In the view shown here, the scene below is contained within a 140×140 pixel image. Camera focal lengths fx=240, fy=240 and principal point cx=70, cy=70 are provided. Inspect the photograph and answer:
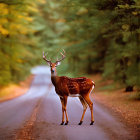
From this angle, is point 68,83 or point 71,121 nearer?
point 68,83

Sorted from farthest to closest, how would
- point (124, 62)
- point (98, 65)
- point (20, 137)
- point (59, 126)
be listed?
1. point (98, 65)
2. point (124, 62)
3. point (59, 126)
4. point (20, 137)

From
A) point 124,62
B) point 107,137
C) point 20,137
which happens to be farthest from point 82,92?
point 124,62

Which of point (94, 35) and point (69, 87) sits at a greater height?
point (94, 35)

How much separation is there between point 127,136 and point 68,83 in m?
2.92

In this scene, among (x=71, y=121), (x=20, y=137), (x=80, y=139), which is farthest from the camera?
(x=71, y=121)

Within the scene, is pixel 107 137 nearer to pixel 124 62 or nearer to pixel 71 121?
pixel 71 121

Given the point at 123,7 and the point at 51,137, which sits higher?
the point at 123,7

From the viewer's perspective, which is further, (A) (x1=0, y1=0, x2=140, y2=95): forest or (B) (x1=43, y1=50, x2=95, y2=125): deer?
(A) (x1=0, y1=0, x2=140, y2=95): forest

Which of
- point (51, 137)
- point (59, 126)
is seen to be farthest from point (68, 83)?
point (51, 137)

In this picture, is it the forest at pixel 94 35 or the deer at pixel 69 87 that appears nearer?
the deer at pixel 69 87

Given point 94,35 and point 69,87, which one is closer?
point 69,87

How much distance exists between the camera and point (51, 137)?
306 inches

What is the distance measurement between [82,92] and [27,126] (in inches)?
101

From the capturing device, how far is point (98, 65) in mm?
34969
